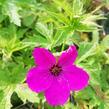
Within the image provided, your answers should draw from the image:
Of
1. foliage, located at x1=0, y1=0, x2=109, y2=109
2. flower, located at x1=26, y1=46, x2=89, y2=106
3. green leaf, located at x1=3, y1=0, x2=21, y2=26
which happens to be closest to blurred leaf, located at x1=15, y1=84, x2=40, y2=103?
foliage, located at x1=0, y1=0, x2=109, y2=109

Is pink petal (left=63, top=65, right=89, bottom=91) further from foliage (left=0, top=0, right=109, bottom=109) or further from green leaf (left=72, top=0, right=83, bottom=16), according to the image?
green leaf (left=72, top=0, right=83, bottom=16)

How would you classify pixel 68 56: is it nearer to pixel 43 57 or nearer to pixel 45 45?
pixel 43 57

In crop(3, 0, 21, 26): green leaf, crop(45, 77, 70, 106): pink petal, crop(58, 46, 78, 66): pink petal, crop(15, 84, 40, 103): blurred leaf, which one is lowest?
crop(15, 84, 40, 103): blurred leaf

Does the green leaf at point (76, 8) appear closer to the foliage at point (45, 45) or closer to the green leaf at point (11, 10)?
the foliage at point (45, 45)

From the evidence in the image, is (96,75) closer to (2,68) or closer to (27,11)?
(2,68)

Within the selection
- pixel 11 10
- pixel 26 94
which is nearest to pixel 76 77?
pixel 26 94

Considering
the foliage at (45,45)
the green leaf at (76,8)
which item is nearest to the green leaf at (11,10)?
the foliage at (45,45)
